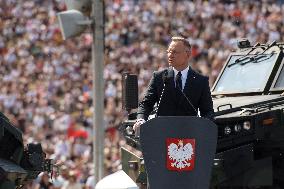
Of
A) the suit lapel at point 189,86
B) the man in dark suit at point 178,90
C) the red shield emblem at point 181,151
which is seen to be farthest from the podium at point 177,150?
the suit lapel at point 189,86

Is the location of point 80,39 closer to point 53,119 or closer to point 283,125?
point 53,119

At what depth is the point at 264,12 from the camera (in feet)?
74.5

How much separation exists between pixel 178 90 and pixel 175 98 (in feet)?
0.23

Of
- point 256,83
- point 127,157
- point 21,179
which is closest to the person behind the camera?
point 21,179

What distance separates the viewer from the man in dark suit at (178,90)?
23.3ft

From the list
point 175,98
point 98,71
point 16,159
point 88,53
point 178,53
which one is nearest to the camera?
point 178,53

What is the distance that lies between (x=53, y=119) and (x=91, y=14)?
7.70 metres

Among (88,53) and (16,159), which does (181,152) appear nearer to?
(16,159)

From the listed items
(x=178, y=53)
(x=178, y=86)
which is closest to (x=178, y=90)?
(x=178, y=86)

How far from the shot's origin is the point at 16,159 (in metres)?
7.96

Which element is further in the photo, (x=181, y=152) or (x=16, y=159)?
(x=16, y=159)

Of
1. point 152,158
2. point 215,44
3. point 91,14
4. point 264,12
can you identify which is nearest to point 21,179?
point 152,158

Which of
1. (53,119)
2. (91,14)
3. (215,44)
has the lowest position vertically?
(53,119)

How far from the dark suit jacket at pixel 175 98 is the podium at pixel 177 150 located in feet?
2.21
